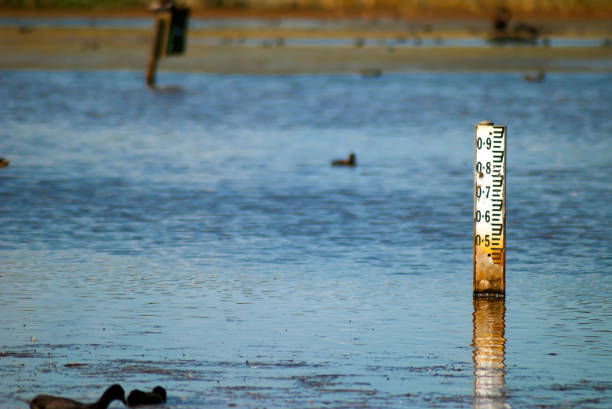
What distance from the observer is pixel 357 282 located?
1138 centimetres

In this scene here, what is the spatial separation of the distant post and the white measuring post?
27886 millimetres

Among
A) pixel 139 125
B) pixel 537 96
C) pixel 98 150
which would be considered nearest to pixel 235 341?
pixel 98 150

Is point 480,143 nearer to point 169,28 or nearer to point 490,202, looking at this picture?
point 490,202

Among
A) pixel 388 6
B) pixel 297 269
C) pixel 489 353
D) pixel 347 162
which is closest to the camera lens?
pixel 489 353

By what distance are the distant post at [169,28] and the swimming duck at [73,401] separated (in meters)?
31.2

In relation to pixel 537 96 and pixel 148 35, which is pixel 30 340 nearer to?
pixel 537 96

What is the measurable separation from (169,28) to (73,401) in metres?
31.8

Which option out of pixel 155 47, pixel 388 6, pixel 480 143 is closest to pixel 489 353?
pixel 480 143

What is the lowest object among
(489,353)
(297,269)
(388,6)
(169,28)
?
(489,353)

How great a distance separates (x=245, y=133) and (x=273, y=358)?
19764mm

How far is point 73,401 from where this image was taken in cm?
688

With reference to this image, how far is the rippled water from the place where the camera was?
7898 mm

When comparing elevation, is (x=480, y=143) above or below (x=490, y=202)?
above

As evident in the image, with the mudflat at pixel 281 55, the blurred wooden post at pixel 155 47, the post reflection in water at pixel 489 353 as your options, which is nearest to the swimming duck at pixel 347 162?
the post reflection in water at pixel 489 353
